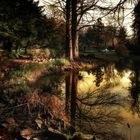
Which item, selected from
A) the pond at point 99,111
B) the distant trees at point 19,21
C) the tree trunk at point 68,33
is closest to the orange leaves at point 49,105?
the pond at point 99,111

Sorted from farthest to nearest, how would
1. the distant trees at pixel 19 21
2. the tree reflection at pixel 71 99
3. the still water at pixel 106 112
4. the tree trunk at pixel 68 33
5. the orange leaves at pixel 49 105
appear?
the tree trunk at pixel 68 33 < the distant trees at pixel 19 21 < the tree reflection at pixel 71 99 < the orange leaves at pixel 49 105 < the still water at pixel 106 112

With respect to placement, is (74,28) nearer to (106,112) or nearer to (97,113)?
(106,112)

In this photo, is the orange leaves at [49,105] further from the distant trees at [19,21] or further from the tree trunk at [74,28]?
the tree trunk at [74,28]

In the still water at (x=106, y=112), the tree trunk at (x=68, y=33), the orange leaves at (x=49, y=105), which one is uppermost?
the tree trunk at (x=68, y=33)

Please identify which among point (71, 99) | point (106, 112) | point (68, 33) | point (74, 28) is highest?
point (74, 28)

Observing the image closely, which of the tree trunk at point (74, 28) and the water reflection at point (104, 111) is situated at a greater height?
the tree trunk at point (74, 28)

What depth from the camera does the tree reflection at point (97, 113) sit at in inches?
373

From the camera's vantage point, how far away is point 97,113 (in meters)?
11.4

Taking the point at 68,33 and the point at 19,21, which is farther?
the point at 68,33

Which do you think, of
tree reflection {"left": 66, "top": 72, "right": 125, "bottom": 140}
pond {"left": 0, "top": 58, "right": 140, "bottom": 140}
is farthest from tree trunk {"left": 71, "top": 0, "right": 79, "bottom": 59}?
tree reflection {"left": 66, "top": 72, "right": 125, "bottom": 140}

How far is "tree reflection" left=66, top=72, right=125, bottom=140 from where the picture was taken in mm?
9477

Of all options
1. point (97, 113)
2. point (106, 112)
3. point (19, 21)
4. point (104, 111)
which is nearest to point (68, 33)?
point (19, 21)

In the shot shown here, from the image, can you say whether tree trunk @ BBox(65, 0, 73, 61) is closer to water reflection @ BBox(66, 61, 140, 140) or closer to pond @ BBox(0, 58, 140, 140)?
water reflection @ BBox(66, 61, 140, 140)

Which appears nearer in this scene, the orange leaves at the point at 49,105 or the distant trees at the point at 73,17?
the orange leaves at the point at 49,105
